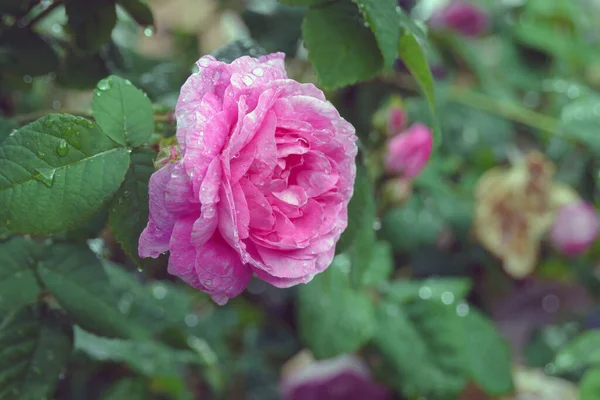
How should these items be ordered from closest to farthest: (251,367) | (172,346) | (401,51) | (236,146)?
(236,146) < (401,51) < (172,346) < (251,367)

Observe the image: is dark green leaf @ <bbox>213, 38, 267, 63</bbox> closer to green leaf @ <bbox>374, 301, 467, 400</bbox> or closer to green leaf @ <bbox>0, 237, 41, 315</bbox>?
green leaf @ <bbox>0, 237, 41, 315</bbox>

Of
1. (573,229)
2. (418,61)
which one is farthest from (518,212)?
(418,61)

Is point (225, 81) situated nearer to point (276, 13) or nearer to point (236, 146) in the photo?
point (236, 146)

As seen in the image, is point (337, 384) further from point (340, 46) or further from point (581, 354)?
point (340, 46)

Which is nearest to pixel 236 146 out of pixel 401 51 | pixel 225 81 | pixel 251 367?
pixel 225 81

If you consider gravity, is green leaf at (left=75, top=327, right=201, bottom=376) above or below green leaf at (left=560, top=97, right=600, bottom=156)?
above

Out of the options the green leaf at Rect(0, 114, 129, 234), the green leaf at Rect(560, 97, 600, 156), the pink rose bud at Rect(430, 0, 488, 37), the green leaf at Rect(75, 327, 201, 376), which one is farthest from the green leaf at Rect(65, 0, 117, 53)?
the pink rose bud at Rect(430, 0, 488, 37)

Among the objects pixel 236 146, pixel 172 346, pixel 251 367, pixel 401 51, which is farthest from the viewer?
pixel 251 367
